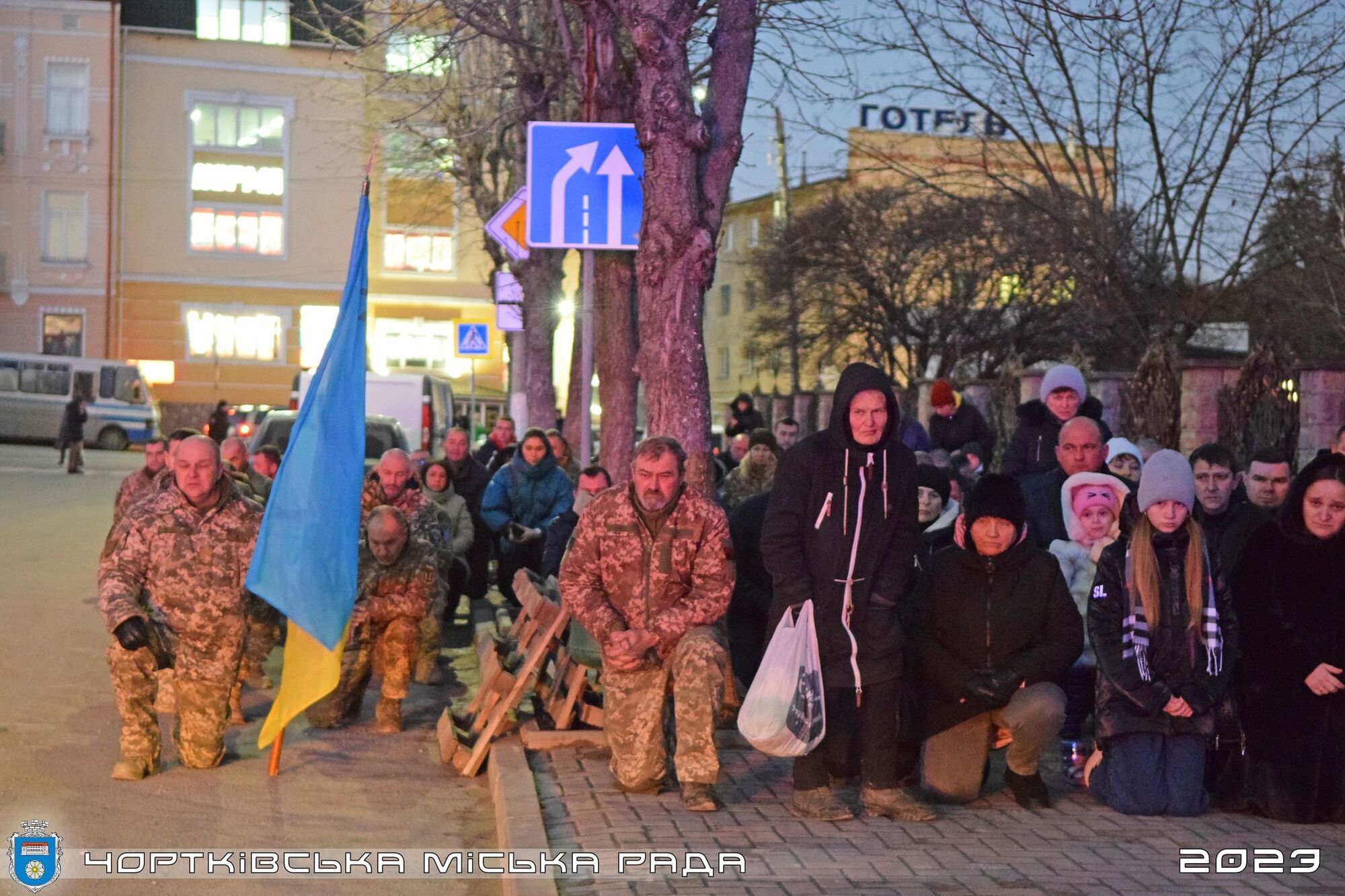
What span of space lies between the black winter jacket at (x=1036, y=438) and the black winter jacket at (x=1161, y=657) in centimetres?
399

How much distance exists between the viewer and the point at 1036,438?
11867 millimetres

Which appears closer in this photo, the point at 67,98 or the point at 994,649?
the point at 994,649

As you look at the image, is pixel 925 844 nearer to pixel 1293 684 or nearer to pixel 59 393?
pixel 1293 684

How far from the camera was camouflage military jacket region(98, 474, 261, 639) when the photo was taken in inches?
341

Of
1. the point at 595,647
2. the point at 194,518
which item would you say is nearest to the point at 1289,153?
the point at 595,647

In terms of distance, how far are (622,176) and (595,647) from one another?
11.8 feet

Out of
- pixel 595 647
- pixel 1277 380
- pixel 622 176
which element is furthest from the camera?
pixel 1277 380

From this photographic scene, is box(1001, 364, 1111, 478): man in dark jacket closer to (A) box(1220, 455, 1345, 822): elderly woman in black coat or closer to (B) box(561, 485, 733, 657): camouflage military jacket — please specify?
(A) box(1220, 455, 1345, 822): elderly woman in black coat

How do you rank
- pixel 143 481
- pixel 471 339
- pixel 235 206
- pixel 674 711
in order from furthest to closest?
pixel 235 206, pixel 471 339, pixel 143 481, pixel 674 711

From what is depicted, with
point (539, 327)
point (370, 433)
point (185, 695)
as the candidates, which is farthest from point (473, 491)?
point (539, 327)

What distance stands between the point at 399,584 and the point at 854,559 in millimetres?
3850

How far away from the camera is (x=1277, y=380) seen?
44.7ft

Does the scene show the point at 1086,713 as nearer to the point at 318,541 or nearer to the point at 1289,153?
the point at 318,541

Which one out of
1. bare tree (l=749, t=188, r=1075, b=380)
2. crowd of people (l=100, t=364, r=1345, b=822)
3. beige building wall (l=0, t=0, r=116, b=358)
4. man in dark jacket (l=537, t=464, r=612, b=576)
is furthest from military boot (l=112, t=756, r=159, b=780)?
beige building wall (l=0, t=0, r=116, b=358)
